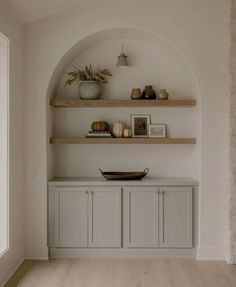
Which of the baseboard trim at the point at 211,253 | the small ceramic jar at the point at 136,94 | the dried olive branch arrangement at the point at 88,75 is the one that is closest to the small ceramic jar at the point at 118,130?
the small ceramic jar at the point at 136,94

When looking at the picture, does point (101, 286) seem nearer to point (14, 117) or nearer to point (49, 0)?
point (14, 117)

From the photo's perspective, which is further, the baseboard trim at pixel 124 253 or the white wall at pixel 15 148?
the baseboard trim at pixel 124 253

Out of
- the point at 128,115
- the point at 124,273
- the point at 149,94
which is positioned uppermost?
the point at 149,94

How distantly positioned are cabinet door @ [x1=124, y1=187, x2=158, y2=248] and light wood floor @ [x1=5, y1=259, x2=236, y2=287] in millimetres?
214

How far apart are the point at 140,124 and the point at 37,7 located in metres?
1.77

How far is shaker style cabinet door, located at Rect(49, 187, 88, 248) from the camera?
4.50 m

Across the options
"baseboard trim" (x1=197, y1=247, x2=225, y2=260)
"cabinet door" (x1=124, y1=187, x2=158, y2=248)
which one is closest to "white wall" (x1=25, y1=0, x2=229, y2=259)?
"baseboard trim" (x1=197, y1=247, x2=225, y2=260)

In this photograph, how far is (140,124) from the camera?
16.1 ft

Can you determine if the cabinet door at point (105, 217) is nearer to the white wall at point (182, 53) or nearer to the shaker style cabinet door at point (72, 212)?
the shaker style cabinet door at point (72, 212)

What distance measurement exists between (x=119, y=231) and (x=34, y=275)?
1039 millimetres

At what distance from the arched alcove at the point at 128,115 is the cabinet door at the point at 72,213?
49 cm

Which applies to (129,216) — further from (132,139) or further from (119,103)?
(119,103)

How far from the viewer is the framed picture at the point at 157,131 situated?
4871mm

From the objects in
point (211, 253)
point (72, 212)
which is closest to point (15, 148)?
point (72, 212)
